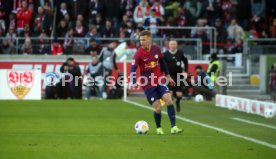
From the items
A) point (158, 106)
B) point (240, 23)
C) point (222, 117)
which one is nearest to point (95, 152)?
point (158, 106)

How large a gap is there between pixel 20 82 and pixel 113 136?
1562cm

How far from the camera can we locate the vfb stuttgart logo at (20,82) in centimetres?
3092

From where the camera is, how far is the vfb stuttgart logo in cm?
3092

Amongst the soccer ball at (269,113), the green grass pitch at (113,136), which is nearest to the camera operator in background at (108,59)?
the green grass pitch at (113,136)

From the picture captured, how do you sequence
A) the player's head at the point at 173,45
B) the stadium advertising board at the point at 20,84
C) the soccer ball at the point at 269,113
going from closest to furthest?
the player's head at the point at 173,45 → the soccer ball at the point at 269,113 → the stadium advertising board at the point at 20,84

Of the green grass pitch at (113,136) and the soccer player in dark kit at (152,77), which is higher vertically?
the soccer player in dark kit at (152,77)

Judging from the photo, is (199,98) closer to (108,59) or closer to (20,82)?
(108,59)

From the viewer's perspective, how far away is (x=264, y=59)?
35.2m

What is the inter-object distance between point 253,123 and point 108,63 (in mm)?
13819

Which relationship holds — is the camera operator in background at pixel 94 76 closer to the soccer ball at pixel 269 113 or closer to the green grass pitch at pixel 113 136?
the green grass pitch at pixel 113 136

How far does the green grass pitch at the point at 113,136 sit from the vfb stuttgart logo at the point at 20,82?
16.9 feet

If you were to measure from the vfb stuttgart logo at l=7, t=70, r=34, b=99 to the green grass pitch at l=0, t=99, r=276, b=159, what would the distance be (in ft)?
16.9

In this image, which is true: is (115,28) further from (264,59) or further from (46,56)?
(264,59)

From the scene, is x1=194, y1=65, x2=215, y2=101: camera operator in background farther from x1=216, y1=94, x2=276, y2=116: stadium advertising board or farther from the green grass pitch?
the green grass pitch
